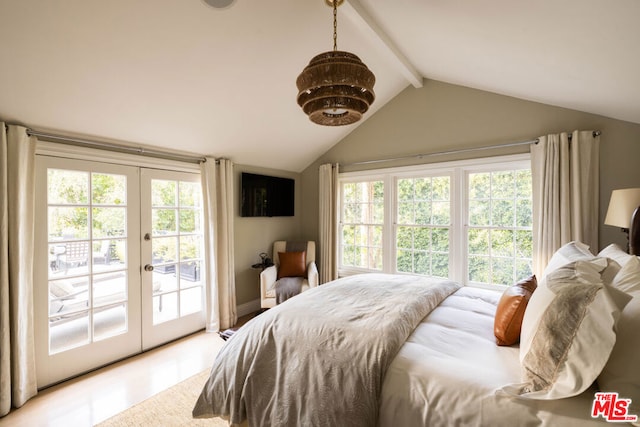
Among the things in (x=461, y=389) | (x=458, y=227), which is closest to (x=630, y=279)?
(x=461, y=389)

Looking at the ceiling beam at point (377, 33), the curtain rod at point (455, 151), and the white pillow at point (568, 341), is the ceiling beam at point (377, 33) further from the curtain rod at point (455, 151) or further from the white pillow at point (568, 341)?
the white pillow at point (568, 341)

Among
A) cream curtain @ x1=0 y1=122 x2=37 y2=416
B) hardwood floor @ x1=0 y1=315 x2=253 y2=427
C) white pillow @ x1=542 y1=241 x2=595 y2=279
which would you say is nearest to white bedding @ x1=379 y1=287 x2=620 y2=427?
white pillow @ x1=542 y1=241 x2=595 y2=279

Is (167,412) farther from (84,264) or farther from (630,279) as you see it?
(630,279)

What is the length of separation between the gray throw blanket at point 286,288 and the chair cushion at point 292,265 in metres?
0.20

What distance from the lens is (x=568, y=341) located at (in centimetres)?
98

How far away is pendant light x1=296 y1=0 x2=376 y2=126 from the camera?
137cm

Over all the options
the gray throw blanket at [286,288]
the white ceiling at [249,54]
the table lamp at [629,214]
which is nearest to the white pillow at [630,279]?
the table lamp at [629,214]

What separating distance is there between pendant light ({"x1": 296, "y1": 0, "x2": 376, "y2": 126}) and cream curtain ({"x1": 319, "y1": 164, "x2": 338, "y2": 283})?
2.49 meters

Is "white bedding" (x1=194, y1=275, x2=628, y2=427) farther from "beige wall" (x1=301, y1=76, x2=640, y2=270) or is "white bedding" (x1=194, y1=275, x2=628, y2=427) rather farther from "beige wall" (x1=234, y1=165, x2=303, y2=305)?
"beige wall" (x1=234, y1=165, x2=303, y2=305)

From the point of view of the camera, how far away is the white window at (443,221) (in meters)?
3.16

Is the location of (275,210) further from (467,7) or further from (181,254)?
(467,7)

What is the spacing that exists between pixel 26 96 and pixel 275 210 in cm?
279

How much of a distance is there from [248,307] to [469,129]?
3.67 meters

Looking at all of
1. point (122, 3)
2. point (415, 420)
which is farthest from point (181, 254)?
point (415, 420)
